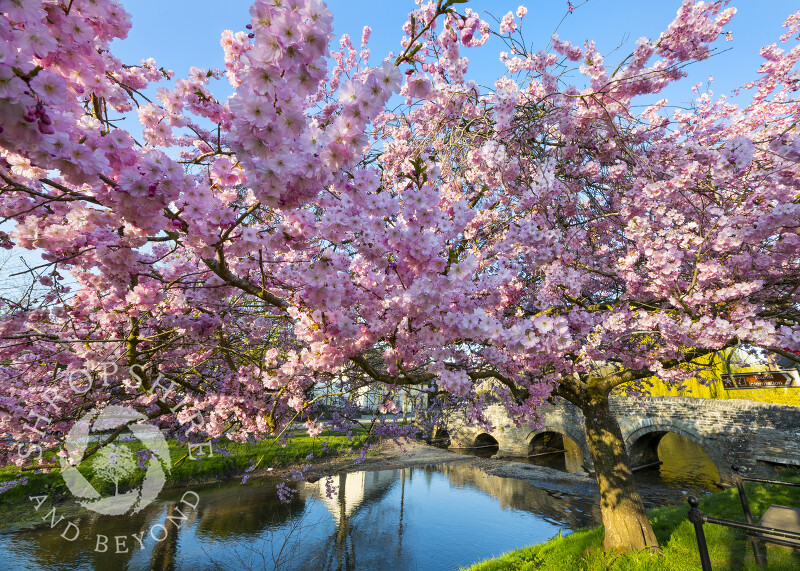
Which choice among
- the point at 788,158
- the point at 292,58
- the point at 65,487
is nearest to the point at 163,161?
the point at 292,58

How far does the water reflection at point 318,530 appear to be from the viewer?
10.0 meters

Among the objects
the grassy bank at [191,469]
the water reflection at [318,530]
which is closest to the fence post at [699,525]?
the grassy bank at [191,469]

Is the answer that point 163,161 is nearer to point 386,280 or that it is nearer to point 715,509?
point 386,280

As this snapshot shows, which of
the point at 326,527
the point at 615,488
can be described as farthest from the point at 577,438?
the point at 615,488

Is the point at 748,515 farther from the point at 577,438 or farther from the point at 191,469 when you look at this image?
the point at 191,469

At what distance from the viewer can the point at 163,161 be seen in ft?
6.17

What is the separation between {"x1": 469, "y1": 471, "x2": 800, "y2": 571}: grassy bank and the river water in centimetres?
410

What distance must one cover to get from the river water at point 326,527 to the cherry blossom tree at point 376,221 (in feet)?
20.7

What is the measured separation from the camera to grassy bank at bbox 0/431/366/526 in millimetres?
11773

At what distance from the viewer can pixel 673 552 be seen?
6160 mm

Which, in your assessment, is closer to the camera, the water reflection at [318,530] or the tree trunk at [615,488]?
the tree trunk at [615,488]

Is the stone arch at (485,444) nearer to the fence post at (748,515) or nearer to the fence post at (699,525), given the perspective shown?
the fence post at (748,515)

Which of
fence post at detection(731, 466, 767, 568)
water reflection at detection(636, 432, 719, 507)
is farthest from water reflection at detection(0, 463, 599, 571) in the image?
fence post at detection(731, 466, 767, 568)

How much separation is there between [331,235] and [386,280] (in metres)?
0.70
